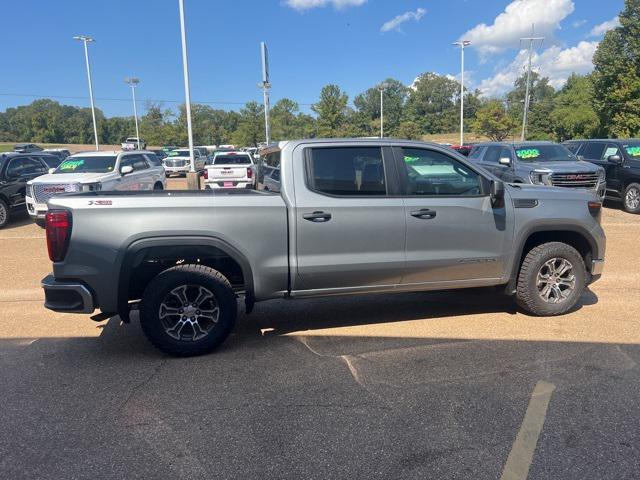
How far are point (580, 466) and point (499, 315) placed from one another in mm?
2649

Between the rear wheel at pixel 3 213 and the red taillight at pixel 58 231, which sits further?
the rear wheel at pixel 3 213

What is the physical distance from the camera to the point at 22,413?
3.36 m

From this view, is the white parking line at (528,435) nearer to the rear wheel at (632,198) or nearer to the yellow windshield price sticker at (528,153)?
the yellow windshield price sticker at (528,153)

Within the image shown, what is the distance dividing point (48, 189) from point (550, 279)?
10.4 metres

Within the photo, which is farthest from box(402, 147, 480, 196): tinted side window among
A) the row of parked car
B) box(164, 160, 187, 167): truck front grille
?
box(164, 160, 187, 167): truck front grille

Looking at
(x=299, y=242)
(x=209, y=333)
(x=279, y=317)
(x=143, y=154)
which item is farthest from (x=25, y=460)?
(x=143, y=154)

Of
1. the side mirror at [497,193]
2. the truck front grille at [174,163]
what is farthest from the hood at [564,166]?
the truck front grille at [174,163]

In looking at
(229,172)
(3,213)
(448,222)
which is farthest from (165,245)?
(229,172)

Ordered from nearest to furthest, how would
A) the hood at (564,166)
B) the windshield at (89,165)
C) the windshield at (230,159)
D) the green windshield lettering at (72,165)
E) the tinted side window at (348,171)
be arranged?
the tinted side window at (348,171) < the hood at (564,166) < the windshield at (89,165) < the green windshield lettering at (72,165) < the windshield at (230,159)

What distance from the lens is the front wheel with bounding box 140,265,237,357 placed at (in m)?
4.11

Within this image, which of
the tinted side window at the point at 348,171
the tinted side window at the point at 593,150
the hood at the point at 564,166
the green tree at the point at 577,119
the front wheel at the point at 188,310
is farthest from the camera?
the green tree at the point at 577,119

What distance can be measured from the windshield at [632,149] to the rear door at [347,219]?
11.3m

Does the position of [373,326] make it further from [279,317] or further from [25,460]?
[25,460]

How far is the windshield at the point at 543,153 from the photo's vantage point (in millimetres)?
12430
